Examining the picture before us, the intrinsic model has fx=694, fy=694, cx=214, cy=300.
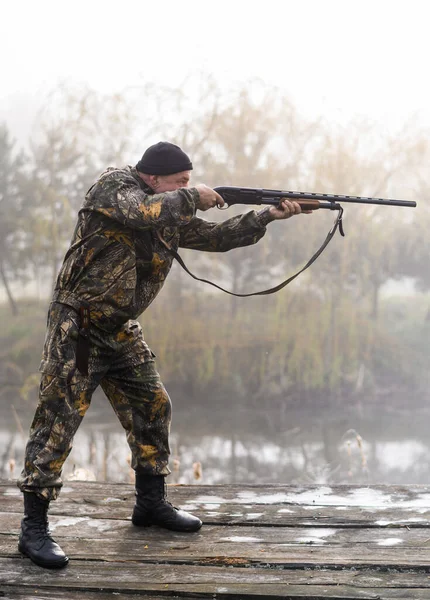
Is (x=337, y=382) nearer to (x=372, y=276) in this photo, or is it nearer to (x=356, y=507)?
(x=372, y=276)

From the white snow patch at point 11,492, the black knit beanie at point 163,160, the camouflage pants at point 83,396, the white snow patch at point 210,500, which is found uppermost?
the black knit beanie at point 163,160

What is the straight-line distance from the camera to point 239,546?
271cm

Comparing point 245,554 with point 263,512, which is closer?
point 245,554

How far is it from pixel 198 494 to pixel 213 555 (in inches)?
33.7

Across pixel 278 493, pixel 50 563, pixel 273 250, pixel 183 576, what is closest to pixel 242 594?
pixel 183 576

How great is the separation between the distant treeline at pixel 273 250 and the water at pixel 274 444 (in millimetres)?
517

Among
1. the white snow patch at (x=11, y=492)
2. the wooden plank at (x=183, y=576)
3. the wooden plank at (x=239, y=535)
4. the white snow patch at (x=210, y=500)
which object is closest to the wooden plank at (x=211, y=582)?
the wooden plank at (x=183, y=576)

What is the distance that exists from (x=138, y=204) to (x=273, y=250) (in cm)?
1080

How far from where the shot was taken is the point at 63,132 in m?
13.2

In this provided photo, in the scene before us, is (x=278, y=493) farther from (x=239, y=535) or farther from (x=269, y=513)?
(x=239, y=535)

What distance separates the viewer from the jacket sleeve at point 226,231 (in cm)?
298

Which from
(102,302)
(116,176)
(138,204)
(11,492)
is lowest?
(11,492)

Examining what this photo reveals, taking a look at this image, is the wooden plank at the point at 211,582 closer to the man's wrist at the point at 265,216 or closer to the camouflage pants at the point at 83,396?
the camouflage pants at the point at 83,396

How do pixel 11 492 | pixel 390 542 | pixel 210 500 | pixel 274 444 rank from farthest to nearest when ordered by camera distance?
pixel 274 444
pixel 11 492
pixel 210 500
pixel 390 542
